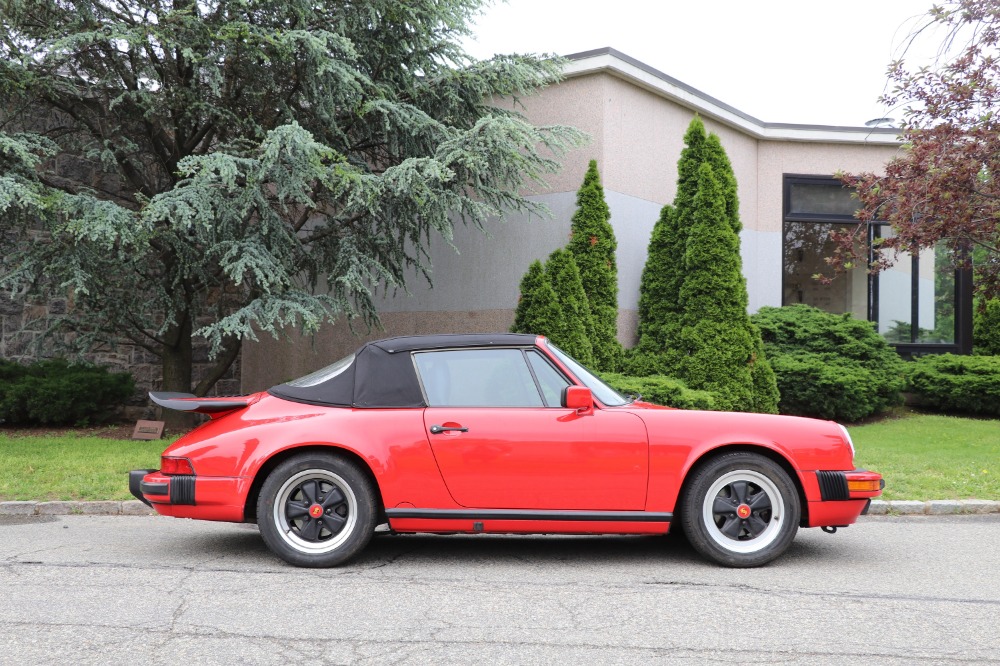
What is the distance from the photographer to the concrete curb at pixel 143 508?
7598mm

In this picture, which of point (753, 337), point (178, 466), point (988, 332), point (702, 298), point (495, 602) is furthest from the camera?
point (988, 332)

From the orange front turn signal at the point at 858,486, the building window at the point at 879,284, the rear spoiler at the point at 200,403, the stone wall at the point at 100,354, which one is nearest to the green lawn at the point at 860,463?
the rear spoiler at the point at 200,403

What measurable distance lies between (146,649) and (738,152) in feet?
47.7

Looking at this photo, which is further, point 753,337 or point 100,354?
point 100,354

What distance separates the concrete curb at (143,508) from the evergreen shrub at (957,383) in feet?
25.3

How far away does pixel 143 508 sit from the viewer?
7680 mm

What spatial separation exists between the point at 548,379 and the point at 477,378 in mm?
457

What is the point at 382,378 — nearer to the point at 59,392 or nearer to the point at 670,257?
the point at 670,257

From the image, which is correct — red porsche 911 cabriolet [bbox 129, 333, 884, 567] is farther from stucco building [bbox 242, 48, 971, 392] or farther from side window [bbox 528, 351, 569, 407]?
stucco building [bbox 242, 48, 971, 392]

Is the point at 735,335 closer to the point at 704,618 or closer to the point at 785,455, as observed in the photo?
the point at 785,455

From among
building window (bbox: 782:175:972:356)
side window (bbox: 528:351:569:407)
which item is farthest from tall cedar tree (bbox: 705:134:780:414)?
side window (bbox: 528:351:569:407)

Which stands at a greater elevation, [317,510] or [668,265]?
[668,265]

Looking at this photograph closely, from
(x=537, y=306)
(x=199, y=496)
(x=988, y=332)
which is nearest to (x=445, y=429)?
(x=199, y=496)

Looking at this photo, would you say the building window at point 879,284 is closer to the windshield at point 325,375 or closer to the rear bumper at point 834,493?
the rear bumper at point 834,493
